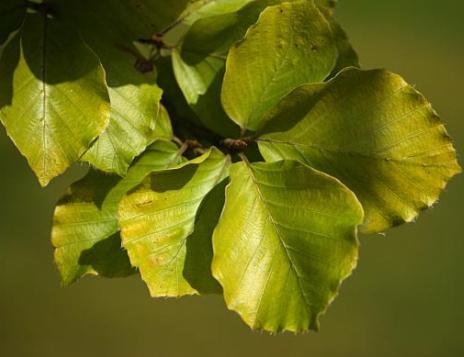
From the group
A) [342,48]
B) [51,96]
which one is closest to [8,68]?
[51,96]

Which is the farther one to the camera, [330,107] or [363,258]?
[363,258]

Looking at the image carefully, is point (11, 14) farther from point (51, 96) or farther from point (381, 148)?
point (381, 148)

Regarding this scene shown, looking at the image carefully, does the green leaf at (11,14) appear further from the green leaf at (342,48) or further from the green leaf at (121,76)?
the green leaf at (342,48)

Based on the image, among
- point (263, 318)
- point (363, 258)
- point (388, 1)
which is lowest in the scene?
point (363, 258)

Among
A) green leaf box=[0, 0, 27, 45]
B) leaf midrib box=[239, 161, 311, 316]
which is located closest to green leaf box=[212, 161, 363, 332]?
leaf midrib box=[239, 161, 311, 316]

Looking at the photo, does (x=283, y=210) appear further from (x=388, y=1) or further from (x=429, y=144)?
(x=388, y=1)

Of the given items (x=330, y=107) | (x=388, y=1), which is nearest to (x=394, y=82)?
(x=330, y=107)
